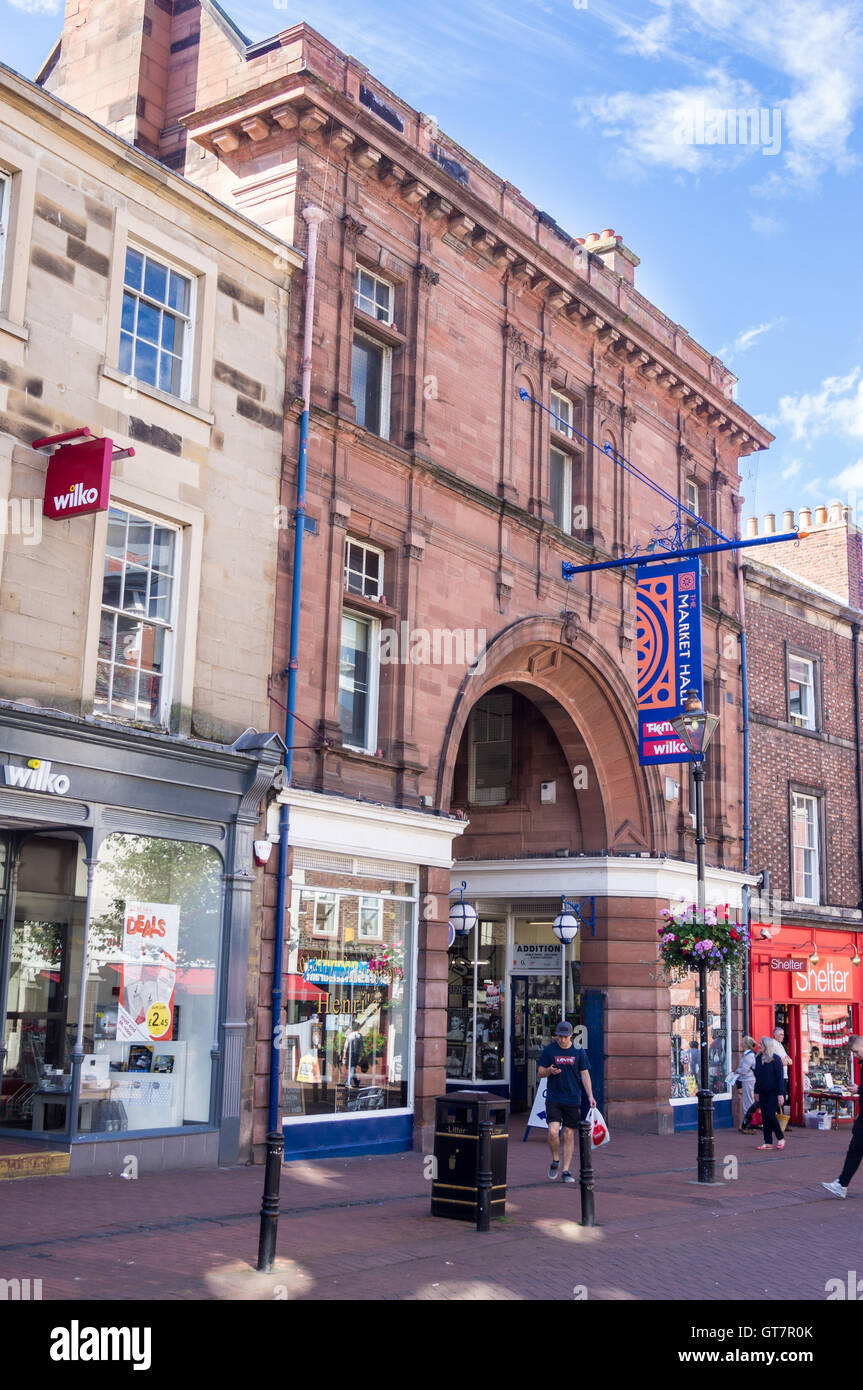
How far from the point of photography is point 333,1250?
33.4ft

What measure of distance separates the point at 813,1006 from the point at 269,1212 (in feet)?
71.0

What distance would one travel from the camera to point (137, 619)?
48.1ft

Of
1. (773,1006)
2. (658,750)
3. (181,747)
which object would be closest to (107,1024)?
(181,747)

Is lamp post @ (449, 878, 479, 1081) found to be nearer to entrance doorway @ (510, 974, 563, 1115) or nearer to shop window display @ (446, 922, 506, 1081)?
shop window display @ (446, 922, 506, 1081)

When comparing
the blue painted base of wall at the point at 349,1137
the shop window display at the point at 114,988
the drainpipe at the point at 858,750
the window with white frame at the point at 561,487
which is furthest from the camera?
the drainpipe at the point at 858,750

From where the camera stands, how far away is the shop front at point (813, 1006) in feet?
87.2

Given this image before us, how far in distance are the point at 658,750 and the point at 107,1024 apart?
10406 millimetres

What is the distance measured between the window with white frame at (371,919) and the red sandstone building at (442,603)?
0.05m

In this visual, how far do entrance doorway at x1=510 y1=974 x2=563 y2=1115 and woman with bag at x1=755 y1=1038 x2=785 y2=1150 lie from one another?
13.7ft

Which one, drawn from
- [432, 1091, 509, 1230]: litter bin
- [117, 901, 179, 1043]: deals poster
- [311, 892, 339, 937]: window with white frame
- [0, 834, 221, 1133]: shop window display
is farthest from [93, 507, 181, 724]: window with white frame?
[432, 1091, 509, 1230]: litter bin

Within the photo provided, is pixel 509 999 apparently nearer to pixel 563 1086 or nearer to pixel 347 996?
pixel 347 996

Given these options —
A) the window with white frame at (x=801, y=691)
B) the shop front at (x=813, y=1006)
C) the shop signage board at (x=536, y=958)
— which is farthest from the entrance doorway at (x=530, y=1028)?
the window with white frame at (x=801, y=691)

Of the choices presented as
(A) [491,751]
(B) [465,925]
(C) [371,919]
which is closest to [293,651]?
(C) [371,919]

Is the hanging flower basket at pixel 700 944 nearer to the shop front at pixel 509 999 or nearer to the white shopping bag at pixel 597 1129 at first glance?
the white shopping bag at pixel 597 1129
